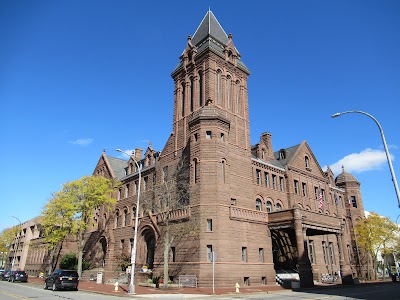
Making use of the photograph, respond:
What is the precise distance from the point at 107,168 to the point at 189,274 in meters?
31.5

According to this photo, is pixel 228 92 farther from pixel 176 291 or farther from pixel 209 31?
pixel 176 291

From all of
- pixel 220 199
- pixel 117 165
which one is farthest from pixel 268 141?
pixel 117 165

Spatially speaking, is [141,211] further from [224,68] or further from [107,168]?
[224,68]

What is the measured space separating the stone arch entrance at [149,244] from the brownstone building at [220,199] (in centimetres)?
13

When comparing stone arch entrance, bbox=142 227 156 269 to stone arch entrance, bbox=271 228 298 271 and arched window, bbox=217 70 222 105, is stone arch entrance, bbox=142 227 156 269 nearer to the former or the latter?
stone arch entrance, bbox=271 228 298 271

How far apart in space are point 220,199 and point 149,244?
13585 millimetres

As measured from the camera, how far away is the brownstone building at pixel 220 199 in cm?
2956

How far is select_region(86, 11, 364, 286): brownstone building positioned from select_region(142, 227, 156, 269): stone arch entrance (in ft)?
0.44

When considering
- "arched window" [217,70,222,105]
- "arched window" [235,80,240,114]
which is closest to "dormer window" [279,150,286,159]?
"arched window" [235,80,240,114]

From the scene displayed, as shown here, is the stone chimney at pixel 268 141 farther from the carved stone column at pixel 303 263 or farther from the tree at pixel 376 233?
the tree at pixel 376 233

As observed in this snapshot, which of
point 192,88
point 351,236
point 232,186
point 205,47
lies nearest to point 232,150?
point 232,186

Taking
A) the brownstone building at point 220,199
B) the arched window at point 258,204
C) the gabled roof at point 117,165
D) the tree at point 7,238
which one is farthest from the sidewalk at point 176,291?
the tree at point 7,238

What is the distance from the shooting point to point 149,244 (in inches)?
1513

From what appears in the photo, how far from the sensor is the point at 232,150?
35.2 m
